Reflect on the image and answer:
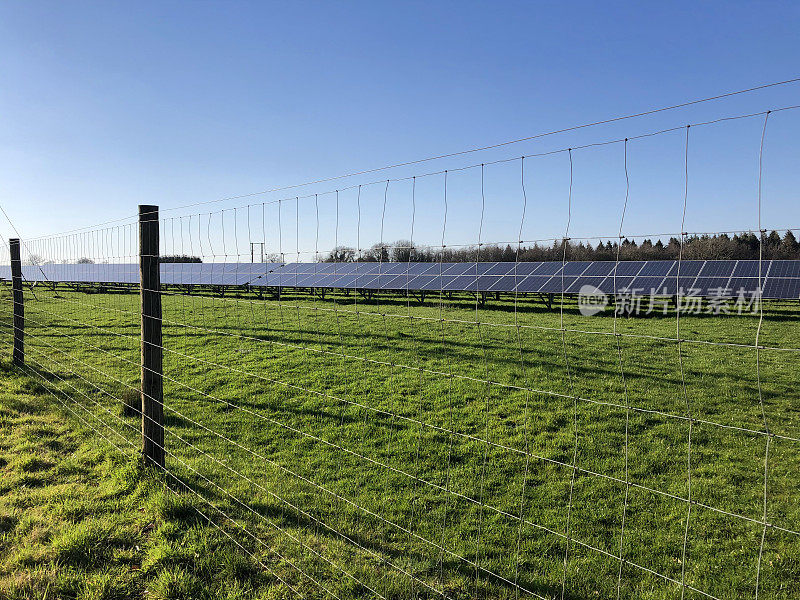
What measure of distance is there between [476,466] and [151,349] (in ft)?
9.95

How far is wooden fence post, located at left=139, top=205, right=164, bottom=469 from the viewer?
4113 mm

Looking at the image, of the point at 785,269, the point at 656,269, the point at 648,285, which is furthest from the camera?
the point at 656,269

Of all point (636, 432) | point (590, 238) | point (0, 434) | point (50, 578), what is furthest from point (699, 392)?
point (0, 434)

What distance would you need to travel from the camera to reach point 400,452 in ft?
15.0

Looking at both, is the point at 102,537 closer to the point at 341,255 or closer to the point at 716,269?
the point at 341,255

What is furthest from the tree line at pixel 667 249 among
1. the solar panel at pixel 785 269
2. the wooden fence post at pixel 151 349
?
the solar panel at pixel 785 269

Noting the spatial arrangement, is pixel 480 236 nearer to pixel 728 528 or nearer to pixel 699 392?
pixel 728 528

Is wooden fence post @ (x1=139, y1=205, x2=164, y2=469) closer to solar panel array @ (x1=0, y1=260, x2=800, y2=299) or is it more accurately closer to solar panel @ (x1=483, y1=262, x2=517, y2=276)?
solar panel array @ (x1=0, y1=260, x2=800, y2=299)

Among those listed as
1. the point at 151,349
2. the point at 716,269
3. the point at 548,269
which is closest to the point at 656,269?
the point at 716,269

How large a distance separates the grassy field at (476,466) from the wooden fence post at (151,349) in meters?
0.24

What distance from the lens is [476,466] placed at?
433cm

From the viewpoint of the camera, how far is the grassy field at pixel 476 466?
9.52ft

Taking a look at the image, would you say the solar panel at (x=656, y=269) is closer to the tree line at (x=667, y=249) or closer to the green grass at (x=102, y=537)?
the tree line at (x=667, y=249)

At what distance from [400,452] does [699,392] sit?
4309mm
